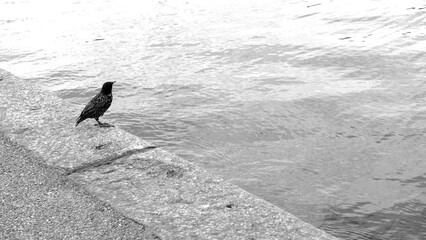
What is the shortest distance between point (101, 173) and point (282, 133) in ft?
11.9

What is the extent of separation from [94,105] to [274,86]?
428 centimetres

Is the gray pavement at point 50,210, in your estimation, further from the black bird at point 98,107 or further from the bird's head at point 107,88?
the bird's head at point 107,88

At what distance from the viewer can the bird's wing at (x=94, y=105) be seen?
5887mm

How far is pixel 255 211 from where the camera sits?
425cm

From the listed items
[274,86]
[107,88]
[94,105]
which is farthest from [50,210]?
[274,86]

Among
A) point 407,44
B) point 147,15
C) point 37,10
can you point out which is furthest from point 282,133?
point 37,10

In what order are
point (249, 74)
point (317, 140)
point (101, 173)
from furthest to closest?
point (249, 74) < point (317, 140) < point (101, 173)

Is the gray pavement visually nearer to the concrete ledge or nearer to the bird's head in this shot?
the concrete ledge

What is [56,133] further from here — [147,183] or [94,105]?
[147,183]

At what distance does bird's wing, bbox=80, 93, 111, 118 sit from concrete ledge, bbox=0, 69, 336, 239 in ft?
0.40

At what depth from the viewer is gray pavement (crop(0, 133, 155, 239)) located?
4.02 meters

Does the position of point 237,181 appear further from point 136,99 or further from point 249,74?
point 249,74

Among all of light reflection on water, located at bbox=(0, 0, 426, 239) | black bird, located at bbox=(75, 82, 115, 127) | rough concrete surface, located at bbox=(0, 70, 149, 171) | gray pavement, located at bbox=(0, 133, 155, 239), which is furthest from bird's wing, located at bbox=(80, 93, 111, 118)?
light reflection on water, located at bbox=(0, 0, 426, 239)

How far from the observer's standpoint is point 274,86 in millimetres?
9938
